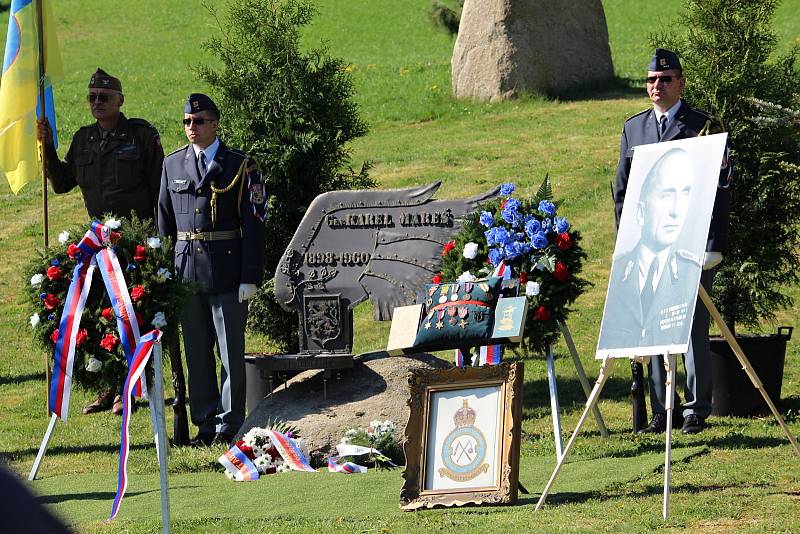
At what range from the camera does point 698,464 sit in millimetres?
6754

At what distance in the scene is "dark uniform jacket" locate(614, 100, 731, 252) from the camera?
Result: 7.31 metres

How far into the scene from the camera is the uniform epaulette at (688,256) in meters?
5.61

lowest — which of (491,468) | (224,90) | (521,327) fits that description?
(491,468)

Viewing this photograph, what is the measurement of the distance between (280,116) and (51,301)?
3089 mm

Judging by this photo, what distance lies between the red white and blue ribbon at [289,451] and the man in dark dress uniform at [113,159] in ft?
7.43

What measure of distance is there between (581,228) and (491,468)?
330 inches

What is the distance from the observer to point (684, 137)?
755cm

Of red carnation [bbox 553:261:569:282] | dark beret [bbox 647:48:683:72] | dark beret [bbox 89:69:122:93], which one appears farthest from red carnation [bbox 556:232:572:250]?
dark beret [bbox 89:69:122:93]

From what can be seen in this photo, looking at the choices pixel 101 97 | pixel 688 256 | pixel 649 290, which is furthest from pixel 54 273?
pixel 688 256

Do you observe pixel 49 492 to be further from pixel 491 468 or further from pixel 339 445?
pixel 491 468

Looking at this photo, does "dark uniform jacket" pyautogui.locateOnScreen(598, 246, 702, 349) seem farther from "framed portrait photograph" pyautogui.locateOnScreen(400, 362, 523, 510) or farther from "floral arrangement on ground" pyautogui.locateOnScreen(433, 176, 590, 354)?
"floral arrangement on ground" pyautogui.locateOnScreen(433, 176, 590, 354)

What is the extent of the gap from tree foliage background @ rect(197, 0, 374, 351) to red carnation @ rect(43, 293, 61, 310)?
8.81ft

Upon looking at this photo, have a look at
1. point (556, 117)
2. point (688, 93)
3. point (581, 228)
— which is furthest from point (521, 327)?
point (556, 117)

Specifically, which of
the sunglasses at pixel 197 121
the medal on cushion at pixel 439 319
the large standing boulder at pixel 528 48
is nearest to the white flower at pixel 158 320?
the sunglasses at pixel 197 121
